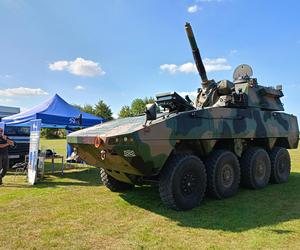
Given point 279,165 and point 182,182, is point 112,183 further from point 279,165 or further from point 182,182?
point 279,165

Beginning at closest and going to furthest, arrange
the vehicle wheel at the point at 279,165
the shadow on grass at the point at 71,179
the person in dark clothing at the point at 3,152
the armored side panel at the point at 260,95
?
the armored side panel at the point at 260,95, the vehicle wheel at the point at 279,165, the shadow on grass at the point at 71,179, the person in dark clothing at the point at 3,152

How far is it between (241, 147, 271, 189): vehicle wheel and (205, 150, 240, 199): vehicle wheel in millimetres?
680

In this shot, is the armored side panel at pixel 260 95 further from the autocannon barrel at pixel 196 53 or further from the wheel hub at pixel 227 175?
the wheel hub at pixel 227 175

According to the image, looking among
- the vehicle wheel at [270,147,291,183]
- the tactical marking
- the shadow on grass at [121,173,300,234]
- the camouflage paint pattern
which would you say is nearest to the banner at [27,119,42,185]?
the camouflage paint pattern

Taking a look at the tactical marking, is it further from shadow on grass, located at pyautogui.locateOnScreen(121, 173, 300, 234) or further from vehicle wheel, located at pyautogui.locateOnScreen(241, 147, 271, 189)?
vehicle wheel, located at pyautogui.locateOnScreen(241, 147, 271, 189)

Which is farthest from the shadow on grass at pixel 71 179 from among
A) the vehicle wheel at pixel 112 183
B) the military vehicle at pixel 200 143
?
the military vehicle at pixel 200 143

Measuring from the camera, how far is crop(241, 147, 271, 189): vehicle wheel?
7.93m

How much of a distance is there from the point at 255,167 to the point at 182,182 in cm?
279

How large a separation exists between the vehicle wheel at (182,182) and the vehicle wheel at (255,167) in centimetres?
194

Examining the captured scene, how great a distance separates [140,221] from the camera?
552 cm

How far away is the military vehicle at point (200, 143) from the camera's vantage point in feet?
18.6

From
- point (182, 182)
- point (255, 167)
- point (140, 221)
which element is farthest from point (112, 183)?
point (255, 167)

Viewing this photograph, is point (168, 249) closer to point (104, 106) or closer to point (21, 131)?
point (21, 131)

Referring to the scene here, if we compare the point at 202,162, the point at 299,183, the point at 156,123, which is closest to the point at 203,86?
the point at 202,162
